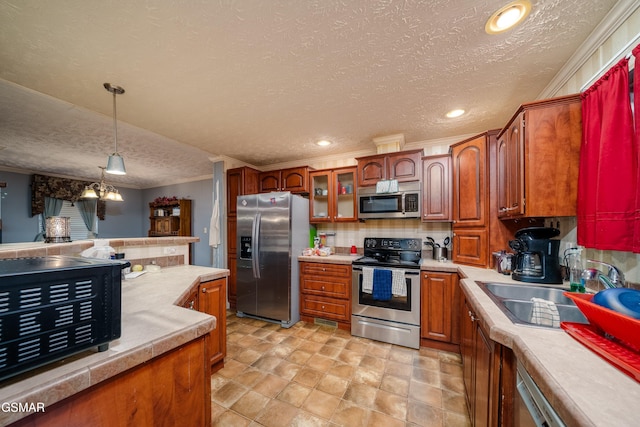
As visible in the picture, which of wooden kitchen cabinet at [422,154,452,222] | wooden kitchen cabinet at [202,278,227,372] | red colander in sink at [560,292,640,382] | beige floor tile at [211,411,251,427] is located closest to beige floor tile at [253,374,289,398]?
beige floor tile at [211,411,251,427]

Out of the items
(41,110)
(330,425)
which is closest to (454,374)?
(330,425)

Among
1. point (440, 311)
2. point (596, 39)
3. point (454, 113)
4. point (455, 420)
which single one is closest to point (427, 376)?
point (455, 420)

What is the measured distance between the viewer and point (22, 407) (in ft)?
1.68

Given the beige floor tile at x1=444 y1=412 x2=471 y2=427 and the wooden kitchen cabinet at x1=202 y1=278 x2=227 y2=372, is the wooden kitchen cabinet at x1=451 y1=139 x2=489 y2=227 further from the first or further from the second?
the wooden kitchen cabinet at x1=202 y1=278 x2=227 y2=372

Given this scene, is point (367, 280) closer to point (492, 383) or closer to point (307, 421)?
point (307, 421)

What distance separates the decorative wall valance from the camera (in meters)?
4.79

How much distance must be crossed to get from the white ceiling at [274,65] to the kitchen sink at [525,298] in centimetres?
159

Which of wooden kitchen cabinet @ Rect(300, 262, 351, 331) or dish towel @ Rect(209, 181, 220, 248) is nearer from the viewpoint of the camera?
wooden kitchen cabinet @ Rect(300, 262, 351, 331)

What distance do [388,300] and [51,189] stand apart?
291 inches

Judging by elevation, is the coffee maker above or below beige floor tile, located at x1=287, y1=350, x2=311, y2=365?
above

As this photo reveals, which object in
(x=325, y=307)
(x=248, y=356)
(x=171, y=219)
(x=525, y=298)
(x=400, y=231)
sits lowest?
(x=248, y=356)

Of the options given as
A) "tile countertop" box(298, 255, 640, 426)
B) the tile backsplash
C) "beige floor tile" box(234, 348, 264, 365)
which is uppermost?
the tile backsplash

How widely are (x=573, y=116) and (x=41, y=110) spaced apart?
4470 millimetres

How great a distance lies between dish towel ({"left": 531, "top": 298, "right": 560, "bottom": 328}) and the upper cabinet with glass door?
6.60ft
